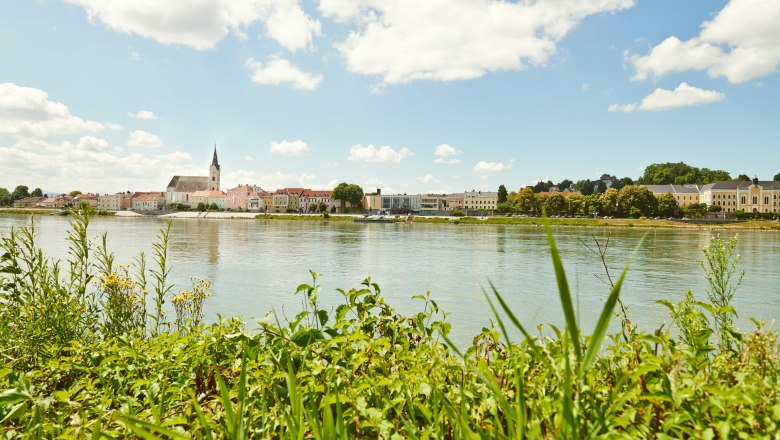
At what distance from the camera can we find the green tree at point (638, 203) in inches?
4555

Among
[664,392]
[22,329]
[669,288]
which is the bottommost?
[669,288]

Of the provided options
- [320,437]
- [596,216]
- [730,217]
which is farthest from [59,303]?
[730,217]

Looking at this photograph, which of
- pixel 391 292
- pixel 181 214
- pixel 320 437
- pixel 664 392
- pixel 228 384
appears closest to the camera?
pixel 320 437

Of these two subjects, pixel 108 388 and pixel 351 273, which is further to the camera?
pixel 351 273

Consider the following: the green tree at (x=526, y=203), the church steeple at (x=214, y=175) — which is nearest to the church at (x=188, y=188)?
the church steeple at (x=214, y=175)

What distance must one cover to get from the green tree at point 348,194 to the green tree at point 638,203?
9561 centimetres

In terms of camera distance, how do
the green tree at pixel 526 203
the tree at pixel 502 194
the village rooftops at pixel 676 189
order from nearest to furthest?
the green tree at pixel 526 203
the village rooftops at pixel 676 189
the tree at pixel 502 194

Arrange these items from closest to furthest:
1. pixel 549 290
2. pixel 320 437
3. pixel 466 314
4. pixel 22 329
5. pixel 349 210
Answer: pixel 320 437 < pixel 22 329 < pixel 466 314 < pixel 549 290 < pixel 349 210

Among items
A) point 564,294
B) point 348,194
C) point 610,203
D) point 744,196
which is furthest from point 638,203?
point 564,294

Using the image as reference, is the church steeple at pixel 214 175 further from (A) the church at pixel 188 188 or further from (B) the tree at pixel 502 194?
(B) the tree at pixel 502 194

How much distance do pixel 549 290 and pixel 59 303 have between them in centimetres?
1624

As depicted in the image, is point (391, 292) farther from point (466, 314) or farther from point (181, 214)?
point (181, 214)

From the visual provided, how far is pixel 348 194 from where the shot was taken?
179 metres

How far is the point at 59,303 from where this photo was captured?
4984mm
